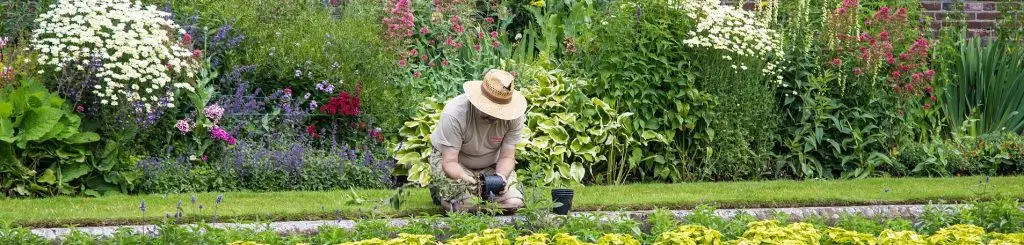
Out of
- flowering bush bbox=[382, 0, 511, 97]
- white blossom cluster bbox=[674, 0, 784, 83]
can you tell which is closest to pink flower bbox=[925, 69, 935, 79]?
white blossom cluster bbox=[674, 0, 784, 83]

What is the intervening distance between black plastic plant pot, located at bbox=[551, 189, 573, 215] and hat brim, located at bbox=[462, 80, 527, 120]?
0.46 m

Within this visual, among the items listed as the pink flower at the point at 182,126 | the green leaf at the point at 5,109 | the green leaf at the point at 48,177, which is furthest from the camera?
the pink flower at the point at 182,126

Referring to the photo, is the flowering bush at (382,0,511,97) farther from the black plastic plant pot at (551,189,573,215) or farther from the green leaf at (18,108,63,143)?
the black plastic plant pot at (551,189,573,215)

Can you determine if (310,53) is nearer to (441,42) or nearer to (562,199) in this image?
(441,42)

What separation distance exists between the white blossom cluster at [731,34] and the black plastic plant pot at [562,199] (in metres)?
2.59

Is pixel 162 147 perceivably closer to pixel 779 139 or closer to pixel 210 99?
pixel 210 99

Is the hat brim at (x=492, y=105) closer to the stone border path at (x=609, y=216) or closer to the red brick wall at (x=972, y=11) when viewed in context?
the stone border path at (x=609, y=216)

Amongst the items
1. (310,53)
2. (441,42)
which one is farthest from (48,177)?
(441,42)

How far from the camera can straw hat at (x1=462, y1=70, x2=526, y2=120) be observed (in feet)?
23.2

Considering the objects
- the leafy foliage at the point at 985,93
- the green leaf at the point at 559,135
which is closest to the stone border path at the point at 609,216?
the green leaf at the point at 559,135

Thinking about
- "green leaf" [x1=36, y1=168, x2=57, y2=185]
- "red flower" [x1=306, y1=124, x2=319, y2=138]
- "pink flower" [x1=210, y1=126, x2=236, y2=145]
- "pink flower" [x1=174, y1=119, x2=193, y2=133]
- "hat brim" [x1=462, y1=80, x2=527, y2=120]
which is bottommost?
"green leaf" [x1=36, y1=168, x2=57, y2=185]

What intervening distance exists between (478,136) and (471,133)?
48 millimetres

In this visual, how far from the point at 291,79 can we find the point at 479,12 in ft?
6.56

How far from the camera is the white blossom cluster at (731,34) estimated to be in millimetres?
9398
